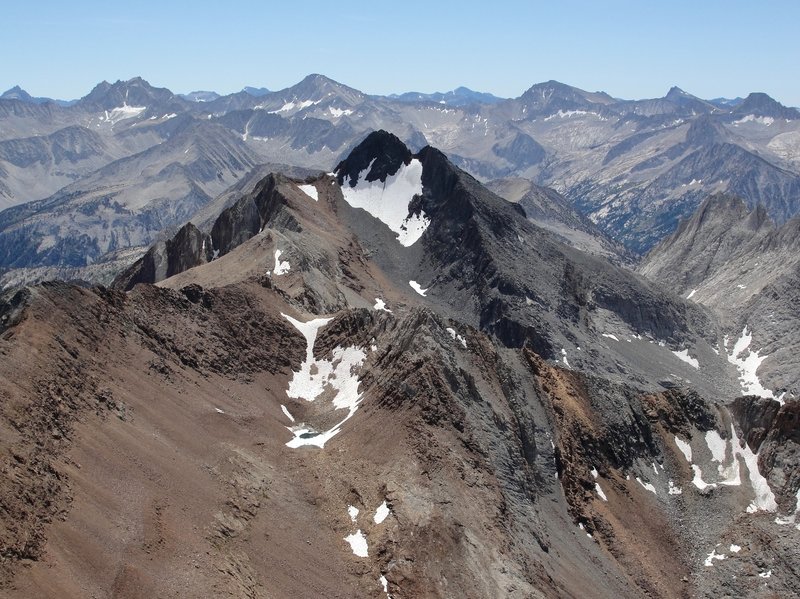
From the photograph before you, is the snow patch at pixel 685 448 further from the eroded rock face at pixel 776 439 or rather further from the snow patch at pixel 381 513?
the snow patch at pixel 381 513

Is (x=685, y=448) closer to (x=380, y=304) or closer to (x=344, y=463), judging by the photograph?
(x=344, y=463)

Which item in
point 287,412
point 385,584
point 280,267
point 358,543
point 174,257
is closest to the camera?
point 385,584

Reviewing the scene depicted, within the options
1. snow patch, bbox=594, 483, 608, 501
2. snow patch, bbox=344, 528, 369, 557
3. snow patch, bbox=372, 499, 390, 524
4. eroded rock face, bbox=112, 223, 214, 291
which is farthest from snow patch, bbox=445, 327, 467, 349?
eroded rock face, bbox=112, 223, 214, 291

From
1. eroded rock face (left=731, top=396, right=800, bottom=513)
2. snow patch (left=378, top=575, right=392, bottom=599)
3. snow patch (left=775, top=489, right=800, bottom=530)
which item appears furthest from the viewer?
eroded rock face (left=731, top=396, right=800, bottom=513)

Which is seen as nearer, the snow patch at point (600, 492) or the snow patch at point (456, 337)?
the snow patch at point (600, 492)

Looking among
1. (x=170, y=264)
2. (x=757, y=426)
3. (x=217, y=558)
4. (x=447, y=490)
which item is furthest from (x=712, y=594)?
(x=170, y=264)

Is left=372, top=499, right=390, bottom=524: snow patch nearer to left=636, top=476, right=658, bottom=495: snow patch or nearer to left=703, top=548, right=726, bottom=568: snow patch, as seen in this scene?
left=636, top=476, right=658, bottom=495: snow patch

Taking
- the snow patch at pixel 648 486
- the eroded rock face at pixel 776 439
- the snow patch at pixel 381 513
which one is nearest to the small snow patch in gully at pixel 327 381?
the snow patch at pixel 381 513

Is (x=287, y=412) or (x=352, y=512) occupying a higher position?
(x=287, y=412)

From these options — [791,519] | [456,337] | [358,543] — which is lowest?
[358,543]

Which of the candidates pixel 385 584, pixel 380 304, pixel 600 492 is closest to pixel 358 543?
pixel 385 584

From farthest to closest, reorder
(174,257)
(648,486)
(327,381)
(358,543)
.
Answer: (174,257) → (648,486) → (327,381) → (358,543)
